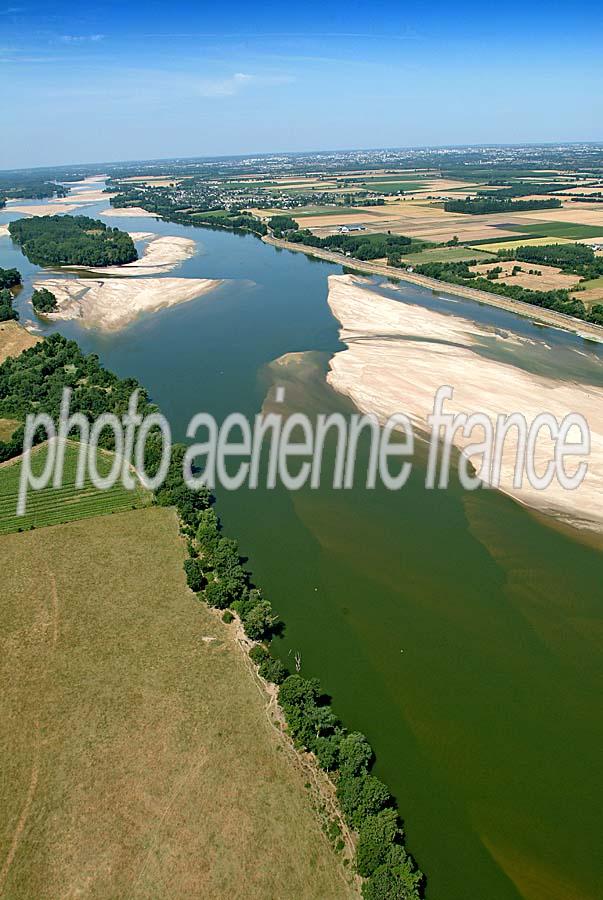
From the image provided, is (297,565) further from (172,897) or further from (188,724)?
(172,897)

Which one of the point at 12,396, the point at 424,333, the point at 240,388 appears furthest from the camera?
the point at 424,333

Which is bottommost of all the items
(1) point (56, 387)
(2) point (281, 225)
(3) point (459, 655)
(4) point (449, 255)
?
(3) point (459, 655)

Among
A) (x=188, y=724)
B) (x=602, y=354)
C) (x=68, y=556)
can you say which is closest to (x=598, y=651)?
(x=188, y=724)

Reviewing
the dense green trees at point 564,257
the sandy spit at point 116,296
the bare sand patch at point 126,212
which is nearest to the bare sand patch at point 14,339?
the sandy spit at point 116,296

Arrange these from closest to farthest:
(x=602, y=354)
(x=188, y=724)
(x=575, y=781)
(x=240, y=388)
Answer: (x=575, y=781), (x=188, y=724), (x=240, y=388), (x=602, y=354)

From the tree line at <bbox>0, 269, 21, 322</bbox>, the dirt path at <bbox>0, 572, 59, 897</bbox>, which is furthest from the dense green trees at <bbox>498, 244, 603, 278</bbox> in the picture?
the dirt path at <bbox>0, 572, 59, 897</bbox>

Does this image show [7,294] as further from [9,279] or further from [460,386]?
[460,386]

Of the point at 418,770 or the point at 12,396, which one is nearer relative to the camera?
the point at 418,770

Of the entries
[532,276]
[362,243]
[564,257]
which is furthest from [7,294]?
[564,257]
